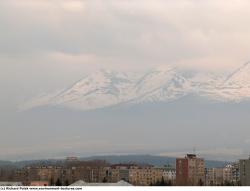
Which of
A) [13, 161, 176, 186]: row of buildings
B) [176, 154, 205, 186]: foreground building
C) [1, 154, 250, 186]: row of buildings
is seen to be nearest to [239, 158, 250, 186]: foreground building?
[1, 154, 250, 186]: row of buildings

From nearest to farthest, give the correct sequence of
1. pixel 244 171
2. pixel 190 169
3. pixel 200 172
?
pixel 244 171
pixel 190 169
pixel 200 172

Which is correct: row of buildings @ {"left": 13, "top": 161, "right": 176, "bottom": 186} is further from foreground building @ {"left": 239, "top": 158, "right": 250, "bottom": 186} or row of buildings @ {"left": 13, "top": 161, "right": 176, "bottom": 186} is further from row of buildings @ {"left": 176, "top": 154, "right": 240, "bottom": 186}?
foreground building @ {"left": 239, "top": 158, "right": 250, "bottom": 186}

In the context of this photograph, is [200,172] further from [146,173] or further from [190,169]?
[146,173]

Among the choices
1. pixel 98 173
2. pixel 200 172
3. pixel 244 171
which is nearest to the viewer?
pixel 244 171

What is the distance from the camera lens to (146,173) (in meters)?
62.1

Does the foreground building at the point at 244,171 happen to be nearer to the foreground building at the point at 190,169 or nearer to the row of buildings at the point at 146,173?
the row of buildings at the point at 146,173

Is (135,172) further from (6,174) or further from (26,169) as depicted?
(6,174)

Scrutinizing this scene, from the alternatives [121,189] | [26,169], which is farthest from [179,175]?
→ [121,189]

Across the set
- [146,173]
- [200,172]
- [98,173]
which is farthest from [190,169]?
[98,173]

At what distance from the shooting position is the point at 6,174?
43.4m

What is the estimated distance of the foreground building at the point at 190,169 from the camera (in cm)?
5816

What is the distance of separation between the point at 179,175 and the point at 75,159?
980cm

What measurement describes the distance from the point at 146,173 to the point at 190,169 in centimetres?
505

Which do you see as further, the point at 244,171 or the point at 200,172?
the point at 200,172
